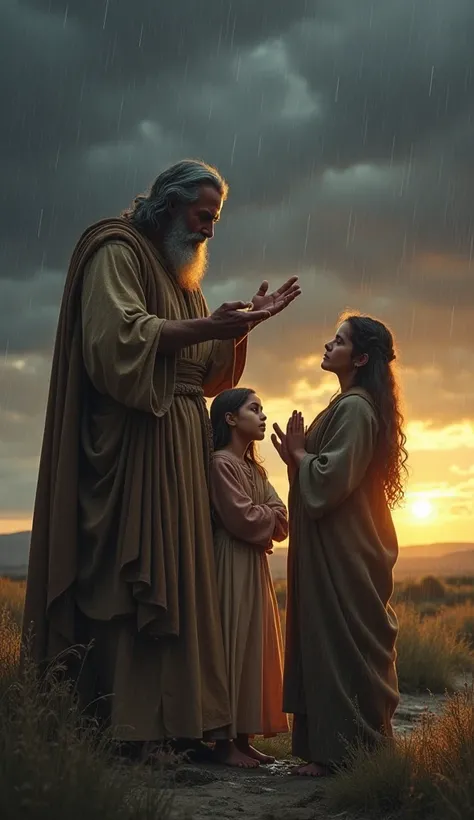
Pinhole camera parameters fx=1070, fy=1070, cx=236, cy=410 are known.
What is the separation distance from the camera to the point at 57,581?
19.0 feet

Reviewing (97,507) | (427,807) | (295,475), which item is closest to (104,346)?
(97,507)

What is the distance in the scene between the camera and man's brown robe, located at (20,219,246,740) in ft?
18.6

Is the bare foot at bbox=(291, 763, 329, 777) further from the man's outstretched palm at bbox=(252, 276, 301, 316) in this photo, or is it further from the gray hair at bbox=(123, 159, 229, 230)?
the gray hair at bbox=(123, 159, 229, 230)

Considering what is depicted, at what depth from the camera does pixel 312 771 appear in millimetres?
5680

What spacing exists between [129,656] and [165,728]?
42 centimetres

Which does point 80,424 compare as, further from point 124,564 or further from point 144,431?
point 124,564

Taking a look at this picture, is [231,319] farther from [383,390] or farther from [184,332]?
[383,390]

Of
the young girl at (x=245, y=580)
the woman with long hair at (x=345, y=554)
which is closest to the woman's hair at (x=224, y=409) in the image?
the young girl at (x=245, y=580)

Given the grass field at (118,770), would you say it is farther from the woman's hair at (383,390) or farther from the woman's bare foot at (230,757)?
the woman's hair at (383,390)

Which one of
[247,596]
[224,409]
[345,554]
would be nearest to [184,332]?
[224,409]

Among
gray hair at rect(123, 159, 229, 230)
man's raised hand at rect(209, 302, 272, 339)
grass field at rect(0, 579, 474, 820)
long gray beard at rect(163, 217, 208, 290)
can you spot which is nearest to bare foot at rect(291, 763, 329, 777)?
grass field at rect(0, 579, 474, 820)

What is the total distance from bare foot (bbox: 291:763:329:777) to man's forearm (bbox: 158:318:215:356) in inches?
93.0

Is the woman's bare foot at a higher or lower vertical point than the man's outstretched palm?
lower

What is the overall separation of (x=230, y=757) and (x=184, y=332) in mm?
2380
